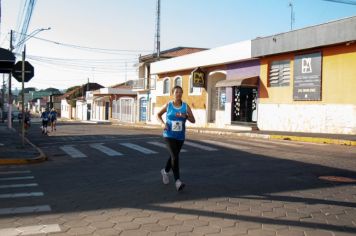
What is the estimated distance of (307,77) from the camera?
76.2ft

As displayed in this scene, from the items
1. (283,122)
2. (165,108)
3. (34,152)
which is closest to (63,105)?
(283,122)

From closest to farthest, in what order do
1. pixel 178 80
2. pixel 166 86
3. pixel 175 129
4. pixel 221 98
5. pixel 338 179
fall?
pixel 175 129 < pixel 338 179 < pixel 221 98 < pixel 178 80 < pixel 166 86

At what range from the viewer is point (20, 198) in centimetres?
724

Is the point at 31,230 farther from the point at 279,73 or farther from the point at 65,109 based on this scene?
the point at 65,109

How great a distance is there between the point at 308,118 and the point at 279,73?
3.52m

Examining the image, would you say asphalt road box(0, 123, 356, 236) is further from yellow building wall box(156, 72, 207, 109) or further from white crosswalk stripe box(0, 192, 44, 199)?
yellow building wall box(156, 72, 207, 109)

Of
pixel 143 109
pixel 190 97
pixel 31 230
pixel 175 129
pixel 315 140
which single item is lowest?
pixel 31 230

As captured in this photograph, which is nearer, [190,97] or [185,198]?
[185,198]

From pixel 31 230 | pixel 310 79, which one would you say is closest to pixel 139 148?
pixel 31 230

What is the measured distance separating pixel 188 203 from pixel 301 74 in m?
18.4

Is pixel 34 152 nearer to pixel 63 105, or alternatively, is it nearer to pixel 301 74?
pixel 301 74

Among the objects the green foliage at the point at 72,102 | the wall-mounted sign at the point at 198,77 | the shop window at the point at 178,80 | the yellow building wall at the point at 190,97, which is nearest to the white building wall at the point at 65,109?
the green foliage at the point at 72,102

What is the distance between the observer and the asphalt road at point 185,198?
552 cm

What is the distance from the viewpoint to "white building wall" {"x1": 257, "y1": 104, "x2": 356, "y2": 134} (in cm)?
2096
